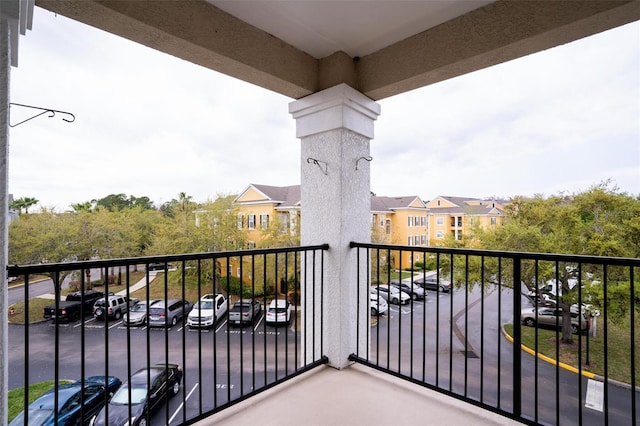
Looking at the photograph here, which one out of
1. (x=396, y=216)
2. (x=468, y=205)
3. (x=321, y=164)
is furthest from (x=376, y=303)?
(x=468, y=205)

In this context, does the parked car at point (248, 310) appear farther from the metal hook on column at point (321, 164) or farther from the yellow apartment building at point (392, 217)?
the metal hook on column at point (321, 164)

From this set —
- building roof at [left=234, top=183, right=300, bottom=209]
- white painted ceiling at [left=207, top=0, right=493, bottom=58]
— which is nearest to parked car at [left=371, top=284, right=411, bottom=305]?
building roof at [left=234, top=183, right=300, bottom=209]

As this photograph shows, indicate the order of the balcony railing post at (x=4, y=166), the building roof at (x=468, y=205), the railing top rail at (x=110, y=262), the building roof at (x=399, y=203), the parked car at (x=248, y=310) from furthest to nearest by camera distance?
the building roof at (x=399, y=203) < the building roof at (x=468, y=205) < the parked car at (x=248, y=310) < the railing top rail at (x=110, y=262) < the balcony railing post at (x=4, y=166)

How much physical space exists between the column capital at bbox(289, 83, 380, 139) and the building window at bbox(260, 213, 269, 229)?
1651mm

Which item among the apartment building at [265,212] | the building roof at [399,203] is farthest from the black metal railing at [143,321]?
the building roof at [399,203]

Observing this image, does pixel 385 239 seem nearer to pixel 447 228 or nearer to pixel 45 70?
pixel 447 228

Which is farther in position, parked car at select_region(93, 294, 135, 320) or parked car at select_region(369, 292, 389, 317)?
parked car at select_region(369, 292, 389, 317)

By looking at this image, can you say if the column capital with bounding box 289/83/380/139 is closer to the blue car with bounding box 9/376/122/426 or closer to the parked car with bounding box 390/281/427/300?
the parked car with bounding box 390/281/427/300

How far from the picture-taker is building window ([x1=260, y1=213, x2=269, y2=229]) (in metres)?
3.59

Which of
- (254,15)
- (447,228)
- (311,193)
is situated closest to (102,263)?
(311,193)

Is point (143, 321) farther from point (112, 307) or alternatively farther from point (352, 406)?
point (352, 406)

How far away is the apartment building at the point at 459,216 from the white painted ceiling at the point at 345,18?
10.9 feet

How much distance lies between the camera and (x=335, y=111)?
1978 millimetres

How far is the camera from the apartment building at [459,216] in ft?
14.7
